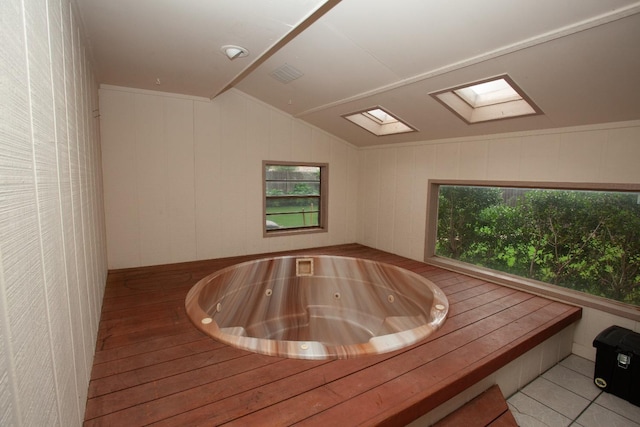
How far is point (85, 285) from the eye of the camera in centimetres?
156

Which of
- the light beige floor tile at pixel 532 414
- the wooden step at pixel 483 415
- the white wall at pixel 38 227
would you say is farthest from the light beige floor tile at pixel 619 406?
the white wall at pixel 38 227

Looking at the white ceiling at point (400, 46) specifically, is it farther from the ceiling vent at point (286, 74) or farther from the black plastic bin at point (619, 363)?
the black plastic bin at point (619, 363)

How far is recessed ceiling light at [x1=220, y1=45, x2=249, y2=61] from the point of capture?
7.17 ft

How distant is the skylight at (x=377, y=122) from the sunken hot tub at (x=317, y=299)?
1.63m

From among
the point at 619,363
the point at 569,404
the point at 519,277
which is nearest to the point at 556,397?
the point at 569,404

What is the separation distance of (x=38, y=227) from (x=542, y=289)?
350cm

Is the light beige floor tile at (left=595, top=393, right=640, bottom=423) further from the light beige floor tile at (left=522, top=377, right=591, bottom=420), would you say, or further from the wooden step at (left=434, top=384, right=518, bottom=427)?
the wooden step at (left=434, top=384, right=518, bottom=427)

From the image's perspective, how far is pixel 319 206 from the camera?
15.4ft

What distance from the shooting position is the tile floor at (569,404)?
2021mm

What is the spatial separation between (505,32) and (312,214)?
3313mm

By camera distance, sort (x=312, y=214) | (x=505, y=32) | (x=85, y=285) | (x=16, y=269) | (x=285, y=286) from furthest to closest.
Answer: (x=312, y=214), (x=285, y=286), (x=505, y=32), (x=85, y=285), (x=16, y=269)

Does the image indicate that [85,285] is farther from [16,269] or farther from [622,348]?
[622,348]

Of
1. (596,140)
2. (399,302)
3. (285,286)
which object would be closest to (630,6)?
(596,140)

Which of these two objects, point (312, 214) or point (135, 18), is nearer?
point (135, 18)
